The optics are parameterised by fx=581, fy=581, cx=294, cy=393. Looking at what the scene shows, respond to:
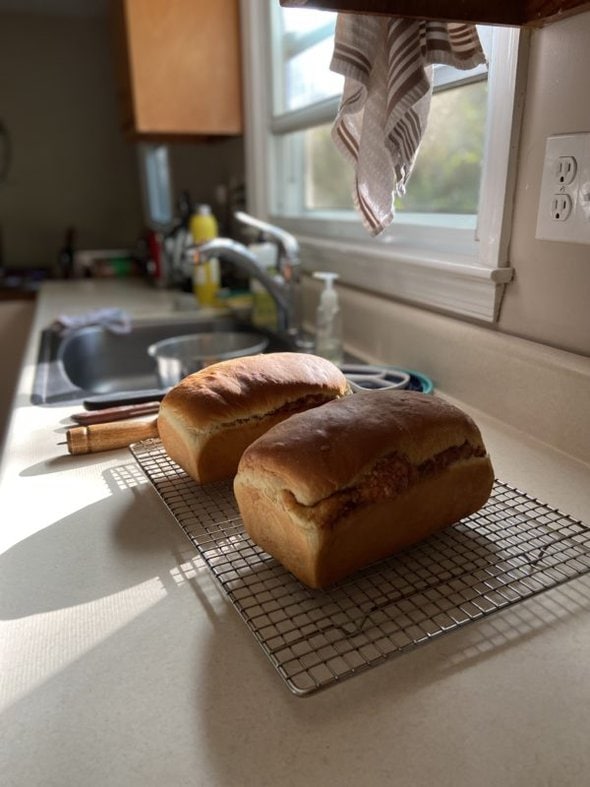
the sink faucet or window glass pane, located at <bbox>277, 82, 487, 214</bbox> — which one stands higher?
window glass pane, located at <bbox>277, 82, 487, 214</bbox>

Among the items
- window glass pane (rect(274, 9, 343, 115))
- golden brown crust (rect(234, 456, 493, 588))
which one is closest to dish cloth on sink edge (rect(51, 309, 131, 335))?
window glass pane (rect(274, 9, 343, 115))

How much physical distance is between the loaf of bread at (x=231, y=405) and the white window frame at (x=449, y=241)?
11.8 inches

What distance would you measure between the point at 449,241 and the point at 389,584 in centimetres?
73

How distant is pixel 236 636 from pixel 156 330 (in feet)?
4.06

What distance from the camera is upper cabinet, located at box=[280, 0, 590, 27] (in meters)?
0.57

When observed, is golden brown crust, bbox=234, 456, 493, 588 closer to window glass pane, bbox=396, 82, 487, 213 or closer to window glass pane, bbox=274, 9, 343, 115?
window glass pane, bbox=396, 82, 487, 213

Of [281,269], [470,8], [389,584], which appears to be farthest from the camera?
[281,269]

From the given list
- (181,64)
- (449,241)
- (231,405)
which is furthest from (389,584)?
(181,64)

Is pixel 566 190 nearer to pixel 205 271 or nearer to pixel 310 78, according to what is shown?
pixel 310 78

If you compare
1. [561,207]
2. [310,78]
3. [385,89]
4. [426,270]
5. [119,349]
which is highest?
[310,78]

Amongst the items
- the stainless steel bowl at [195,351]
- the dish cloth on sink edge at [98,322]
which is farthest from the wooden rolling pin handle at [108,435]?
the dish cloth on sink edge at [98,322]

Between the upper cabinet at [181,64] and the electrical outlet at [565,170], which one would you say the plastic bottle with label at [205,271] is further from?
the electrical outlet at [565,170]

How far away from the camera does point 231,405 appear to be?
69 cm

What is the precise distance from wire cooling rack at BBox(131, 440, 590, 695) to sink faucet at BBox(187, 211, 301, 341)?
0.84 metres
